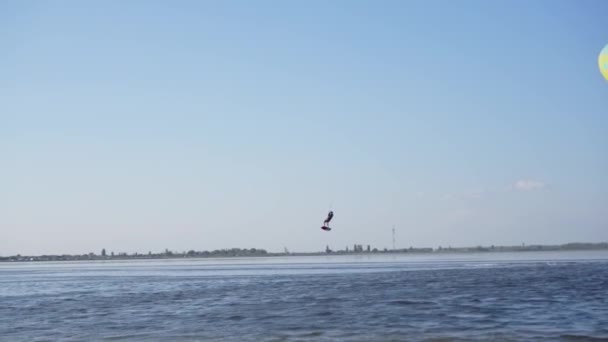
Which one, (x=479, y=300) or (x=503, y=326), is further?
(x=479, y=300)

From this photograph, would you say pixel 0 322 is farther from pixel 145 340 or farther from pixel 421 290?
pixel 421 290

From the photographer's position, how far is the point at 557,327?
22.9 meters

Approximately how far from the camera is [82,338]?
77.0 ft

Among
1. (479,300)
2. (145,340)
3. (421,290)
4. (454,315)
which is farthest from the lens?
(421,290)

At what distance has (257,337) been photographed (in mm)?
22328

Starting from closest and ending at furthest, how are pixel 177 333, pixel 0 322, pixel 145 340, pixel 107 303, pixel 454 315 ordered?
1. pixel 145 340
2. pixel 177 333
3. pixel 454 315
4. pixel 0 322
5. pixel 107 303

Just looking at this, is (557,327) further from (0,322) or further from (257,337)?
(0,322)

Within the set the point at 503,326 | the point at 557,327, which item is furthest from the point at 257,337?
the point at 557,327

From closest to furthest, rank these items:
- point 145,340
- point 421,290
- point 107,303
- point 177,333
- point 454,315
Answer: point 145,340, point 177,333, point 454,315, point 107,303, point 421,290

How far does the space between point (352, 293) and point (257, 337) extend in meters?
16.9

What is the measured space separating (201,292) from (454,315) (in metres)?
21.2

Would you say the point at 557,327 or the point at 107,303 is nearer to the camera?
the point at 557,327

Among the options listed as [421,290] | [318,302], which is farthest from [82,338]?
[421,290]

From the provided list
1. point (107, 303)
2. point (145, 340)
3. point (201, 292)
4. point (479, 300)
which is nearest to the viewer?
point (145, 340)
